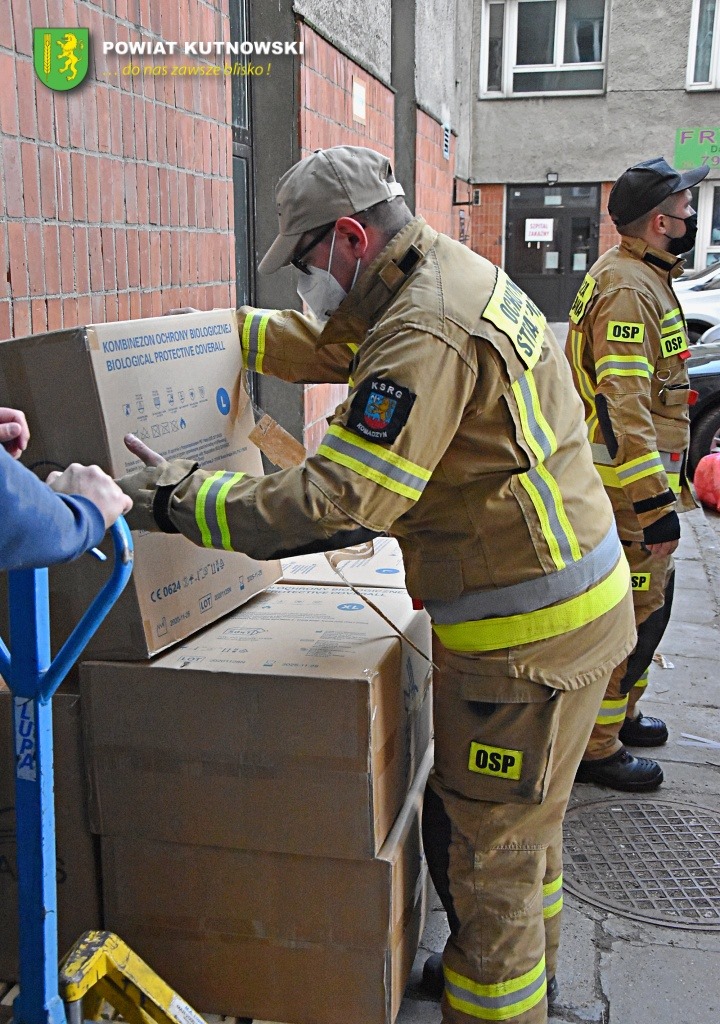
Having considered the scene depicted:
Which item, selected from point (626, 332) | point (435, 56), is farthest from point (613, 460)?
point (435, 56)

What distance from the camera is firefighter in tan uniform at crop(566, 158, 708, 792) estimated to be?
12.2 feet

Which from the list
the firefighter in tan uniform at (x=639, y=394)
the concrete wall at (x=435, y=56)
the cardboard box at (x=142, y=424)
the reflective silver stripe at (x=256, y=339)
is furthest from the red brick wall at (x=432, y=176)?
the cardboard box at (x=142, y=424)

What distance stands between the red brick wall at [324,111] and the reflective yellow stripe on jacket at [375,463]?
2.80 metres

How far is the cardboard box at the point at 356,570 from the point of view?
2.96 metres

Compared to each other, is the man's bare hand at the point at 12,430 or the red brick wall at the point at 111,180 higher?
the red brick wall at the point at 111,180

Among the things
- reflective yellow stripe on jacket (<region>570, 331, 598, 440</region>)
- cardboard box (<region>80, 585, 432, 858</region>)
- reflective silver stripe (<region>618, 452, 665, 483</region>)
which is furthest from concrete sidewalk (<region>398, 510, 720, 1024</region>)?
reflective yellow stripe on jacket (<region>570, 331, 598, 440</region>)

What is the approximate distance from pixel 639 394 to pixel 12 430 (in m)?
2.48

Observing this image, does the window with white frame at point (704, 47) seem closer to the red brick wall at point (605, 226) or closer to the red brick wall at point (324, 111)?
the red brick wall at point (605, 226)

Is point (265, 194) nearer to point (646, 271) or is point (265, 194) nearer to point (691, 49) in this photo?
point (646, 271)

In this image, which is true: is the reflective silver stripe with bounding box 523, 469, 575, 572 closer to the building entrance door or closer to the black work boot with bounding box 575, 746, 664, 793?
the black work boot with bounding box 575, 746, 664, 793

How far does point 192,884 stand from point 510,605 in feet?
3.24

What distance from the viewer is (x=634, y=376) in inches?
147

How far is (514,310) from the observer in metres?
2.24

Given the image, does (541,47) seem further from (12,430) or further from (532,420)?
(12,430)
